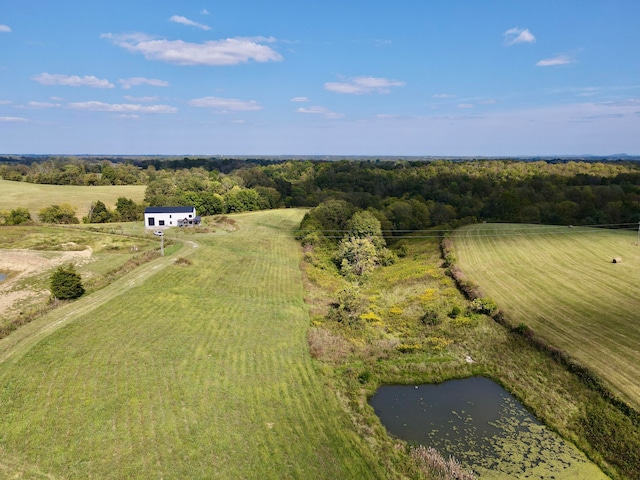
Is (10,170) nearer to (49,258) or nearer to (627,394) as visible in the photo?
(49,258)

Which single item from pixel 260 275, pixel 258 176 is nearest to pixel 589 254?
pixel 260 275

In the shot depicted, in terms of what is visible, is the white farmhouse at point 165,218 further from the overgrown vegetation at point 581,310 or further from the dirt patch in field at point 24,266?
the overgrown vegetation at point 581,310

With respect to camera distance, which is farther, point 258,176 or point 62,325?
point 258,176

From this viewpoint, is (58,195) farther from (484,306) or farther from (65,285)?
(484,306)

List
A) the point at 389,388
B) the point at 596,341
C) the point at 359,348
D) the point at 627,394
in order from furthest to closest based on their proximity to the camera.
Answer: the point at 359,348 < the point at 596,341 < the point at 389,388 < the point at 627,394

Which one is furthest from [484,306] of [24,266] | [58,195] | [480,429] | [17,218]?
[58,195]

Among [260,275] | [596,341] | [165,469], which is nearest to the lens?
[165,469]

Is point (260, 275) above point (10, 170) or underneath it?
underneath
